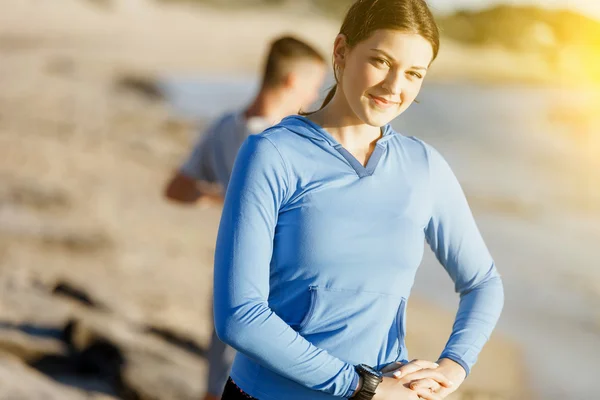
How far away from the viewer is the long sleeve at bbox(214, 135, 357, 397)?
4.54 ft

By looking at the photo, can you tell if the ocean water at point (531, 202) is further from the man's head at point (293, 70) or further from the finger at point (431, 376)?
the finger at point (431, 376)

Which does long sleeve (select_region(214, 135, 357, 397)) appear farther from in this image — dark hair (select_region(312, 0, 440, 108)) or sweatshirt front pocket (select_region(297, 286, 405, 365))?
dark hair (select_region(312, 0, 440, 108))

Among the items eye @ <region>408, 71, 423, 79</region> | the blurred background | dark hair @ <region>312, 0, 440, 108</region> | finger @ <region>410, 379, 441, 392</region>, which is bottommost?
the blurred background

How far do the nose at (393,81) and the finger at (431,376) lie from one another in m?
0.47

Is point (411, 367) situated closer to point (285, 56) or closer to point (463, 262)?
point (463, 262)

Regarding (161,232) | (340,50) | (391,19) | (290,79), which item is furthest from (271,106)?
(161,232)

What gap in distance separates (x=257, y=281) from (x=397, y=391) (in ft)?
0.98

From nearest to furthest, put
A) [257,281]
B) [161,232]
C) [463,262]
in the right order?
[257,281]
[463,262]
[161,232]

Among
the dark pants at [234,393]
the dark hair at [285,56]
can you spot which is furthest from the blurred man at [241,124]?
the dark pants at [234,393]

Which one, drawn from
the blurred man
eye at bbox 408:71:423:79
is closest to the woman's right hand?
eye at bbox 408:71:423:79

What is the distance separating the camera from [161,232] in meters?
8.70

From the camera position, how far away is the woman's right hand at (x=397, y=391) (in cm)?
144

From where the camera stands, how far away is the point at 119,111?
18797mm

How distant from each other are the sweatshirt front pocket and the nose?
0.34 metres
